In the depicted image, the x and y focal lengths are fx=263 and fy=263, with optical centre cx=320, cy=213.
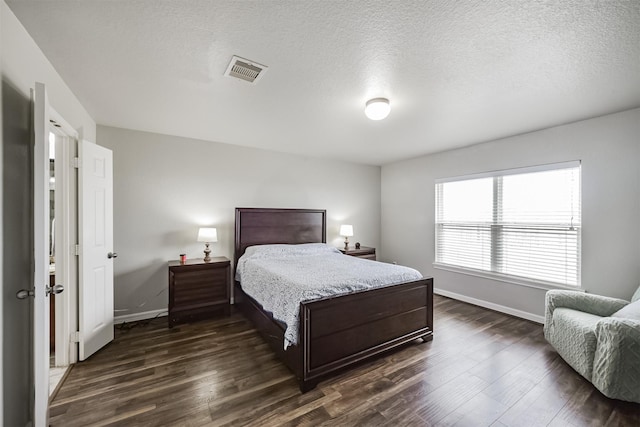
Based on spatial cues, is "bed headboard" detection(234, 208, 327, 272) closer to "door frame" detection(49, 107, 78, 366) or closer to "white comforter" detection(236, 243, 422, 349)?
"white comforter" detection(236, 243, 422, 349)

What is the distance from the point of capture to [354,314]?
2.35 m

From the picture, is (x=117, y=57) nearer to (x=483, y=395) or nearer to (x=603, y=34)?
(x=603, y=34)

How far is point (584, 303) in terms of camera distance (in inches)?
101

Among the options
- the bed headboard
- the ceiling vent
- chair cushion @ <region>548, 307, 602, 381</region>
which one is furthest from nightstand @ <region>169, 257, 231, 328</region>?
chair cushion @ <region>548, 307, 602, 381</region>

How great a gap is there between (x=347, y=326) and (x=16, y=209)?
2347 millimetres

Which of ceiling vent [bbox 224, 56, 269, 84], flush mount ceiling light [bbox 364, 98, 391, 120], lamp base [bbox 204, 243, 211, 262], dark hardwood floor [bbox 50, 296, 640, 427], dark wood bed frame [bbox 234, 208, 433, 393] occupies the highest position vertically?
ceiling vent [bbox 224, 56, 269, 84]

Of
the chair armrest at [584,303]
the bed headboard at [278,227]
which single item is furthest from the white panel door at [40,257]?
the chair armrest at [584,303]

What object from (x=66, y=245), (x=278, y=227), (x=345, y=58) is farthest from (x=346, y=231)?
(x=66, y=245)

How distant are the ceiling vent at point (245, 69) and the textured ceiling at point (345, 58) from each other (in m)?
0.05

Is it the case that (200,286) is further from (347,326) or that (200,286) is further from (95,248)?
(347,326)

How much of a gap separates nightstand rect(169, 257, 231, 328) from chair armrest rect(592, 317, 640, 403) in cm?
366

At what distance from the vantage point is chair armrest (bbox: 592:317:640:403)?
1846 mm

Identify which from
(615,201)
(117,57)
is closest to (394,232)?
(615,201)

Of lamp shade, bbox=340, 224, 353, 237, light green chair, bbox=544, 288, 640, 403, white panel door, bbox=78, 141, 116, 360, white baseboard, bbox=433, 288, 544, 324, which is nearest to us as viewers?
light green chair, bbox=544, 288, 640, 403
